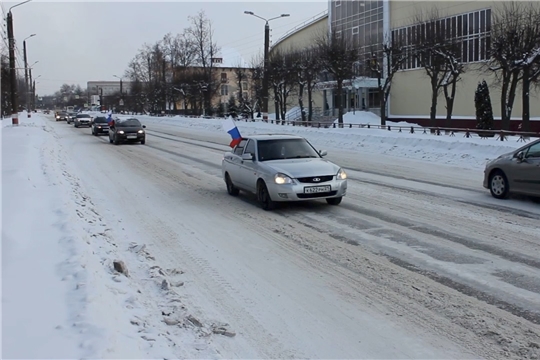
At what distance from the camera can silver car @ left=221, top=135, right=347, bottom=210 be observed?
11180 mm

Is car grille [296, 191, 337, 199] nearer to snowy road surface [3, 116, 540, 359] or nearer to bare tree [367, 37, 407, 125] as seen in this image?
snowy road surface [3, 116, 540, 359]

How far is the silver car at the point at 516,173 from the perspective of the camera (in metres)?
11.6

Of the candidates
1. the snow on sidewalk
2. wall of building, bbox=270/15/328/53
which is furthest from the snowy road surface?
wall of building, bbox=270/15/328/53

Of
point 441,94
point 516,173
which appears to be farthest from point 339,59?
point 516,173

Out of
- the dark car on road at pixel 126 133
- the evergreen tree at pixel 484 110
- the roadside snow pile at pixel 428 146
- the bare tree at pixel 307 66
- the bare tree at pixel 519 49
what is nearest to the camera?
the roadside snow pile at pixel 428 146

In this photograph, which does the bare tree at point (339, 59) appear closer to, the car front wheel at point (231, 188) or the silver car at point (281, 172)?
the car front wheel at point (231, 188)

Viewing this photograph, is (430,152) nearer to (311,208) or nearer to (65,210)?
(311,208)

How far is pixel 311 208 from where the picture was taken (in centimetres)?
1161

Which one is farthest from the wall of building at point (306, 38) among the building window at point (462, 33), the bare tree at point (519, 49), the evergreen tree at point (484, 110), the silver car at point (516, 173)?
the silver car at point (516, 173)

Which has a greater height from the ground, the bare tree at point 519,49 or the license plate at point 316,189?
the bare tree at point 519,49

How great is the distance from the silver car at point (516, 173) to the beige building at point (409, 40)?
3064 cm

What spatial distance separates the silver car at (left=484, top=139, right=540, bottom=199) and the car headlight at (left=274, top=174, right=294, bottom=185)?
4.67 m

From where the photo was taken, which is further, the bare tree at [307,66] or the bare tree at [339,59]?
the bare tree at [307,66]

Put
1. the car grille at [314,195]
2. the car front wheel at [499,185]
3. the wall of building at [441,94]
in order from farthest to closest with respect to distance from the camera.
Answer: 1. the wall of building at [441,94]
2. the car front wheel at [499,185]
3. the car grille at [314,195]
